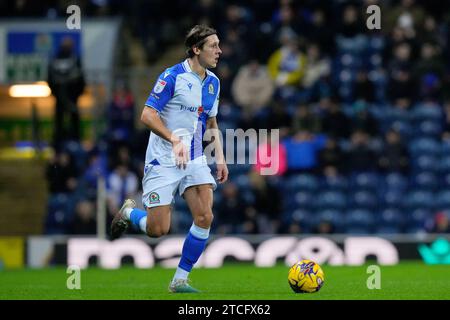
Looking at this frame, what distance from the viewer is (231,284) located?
13.2m

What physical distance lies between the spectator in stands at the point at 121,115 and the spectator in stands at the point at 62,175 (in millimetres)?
984

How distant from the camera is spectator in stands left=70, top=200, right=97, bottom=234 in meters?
20.5

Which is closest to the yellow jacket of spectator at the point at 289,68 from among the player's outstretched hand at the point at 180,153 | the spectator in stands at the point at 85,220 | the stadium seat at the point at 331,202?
the stadium seat at the point at 331,202

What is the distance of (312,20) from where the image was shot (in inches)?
909

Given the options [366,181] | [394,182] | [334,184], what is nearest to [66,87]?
[334,184]

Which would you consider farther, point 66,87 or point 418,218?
point 66,87

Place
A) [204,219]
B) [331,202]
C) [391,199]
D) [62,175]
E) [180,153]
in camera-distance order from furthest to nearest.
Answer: [62,175] → [331,202] → [391,199] → [204,219] → [180,153]

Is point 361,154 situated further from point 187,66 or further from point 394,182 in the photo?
point 187,66

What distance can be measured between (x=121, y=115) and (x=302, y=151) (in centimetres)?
359

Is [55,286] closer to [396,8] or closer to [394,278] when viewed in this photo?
[394,278]

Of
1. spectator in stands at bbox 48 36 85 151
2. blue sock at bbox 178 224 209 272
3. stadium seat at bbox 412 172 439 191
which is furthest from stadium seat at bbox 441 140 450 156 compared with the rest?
blue sock at bbox 178 224 209 272

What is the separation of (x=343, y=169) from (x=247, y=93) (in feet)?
7.80

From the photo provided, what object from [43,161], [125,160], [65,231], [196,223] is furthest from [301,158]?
[196,223]

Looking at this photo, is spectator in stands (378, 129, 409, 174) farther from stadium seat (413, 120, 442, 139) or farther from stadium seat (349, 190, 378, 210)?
stadium seat (413, 120, 442, 139)
